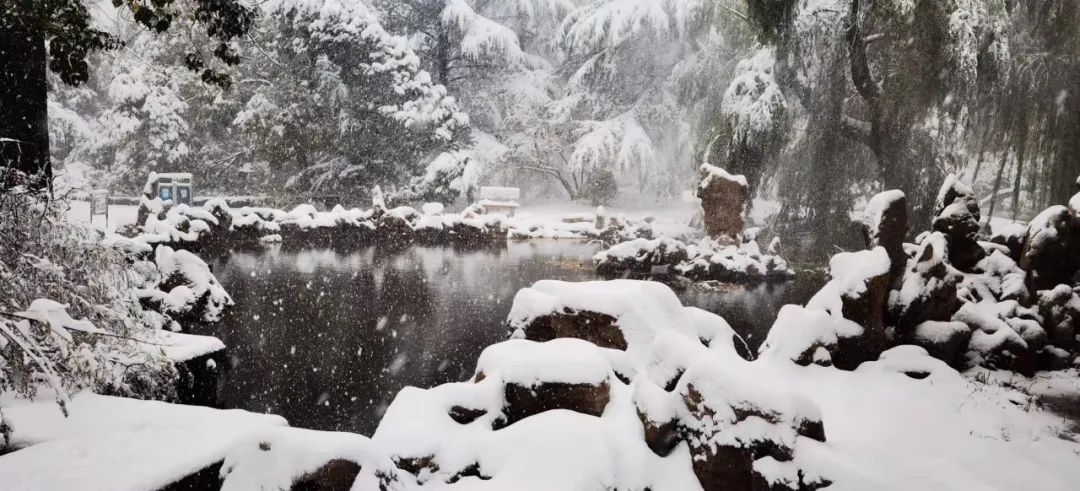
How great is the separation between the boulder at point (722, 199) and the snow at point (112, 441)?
11.4 metres

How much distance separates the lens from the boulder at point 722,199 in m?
13.2

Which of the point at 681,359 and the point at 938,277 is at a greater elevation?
the point at 938,277

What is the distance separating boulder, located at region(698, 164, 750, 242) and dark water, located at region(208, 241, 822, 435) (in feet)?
7.66

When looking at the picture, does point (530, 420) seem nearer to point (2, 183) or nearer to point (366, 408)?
point (366, 408)

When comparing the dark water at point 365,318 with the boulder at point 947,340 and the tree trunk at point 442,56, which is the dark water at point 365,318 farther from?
the tree trunk at point 442,56

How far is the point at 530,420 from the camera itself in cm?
368

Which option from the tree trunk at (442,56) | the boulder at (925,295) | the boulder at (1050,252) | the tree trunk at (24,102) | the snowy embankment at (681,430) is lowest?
the snowy embankment at (681,430)

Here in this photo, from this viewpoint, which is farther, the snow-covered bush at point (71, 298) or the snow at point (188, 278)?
the snow at point (188, 278)

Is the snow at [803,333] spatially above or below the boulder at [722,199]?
below

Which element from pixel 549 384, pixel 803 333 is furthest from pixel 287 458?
pixel 803 333

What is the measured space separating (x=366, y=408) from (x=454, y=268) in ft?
22.6

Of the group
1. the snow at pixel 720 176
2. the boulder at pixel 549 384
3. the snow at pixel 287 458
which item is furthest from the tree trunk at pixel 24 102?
the snow at pixel 720 176

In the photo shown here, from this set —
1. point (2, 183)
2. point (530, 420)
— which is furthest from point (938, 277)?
point (2, 183)

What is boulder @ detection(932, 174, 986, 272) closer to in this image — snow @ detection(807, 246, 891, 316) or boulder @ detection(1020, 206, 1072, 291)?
boulder @ detection(1020, 206, 1072, 291)
